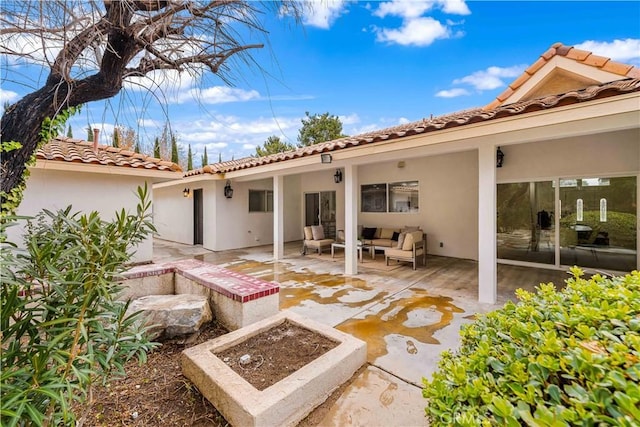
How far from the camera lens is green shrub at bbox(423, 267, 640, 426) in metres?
0.93

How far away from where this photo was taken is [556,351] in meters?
1.20

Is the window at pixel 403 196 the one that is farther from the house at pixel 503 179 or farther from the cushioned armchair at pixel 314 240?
the cushioned armchair at pixel 314 240

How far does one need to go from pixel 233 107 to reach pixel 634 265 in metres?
10.1

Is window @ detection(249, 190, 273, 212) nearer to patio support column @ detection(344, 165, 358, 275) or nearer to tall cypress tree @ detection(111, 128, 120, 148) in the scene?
patio support column @ detection(344, 165, 358, 275)

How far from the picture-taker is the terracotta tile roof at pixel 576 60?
5.89 m

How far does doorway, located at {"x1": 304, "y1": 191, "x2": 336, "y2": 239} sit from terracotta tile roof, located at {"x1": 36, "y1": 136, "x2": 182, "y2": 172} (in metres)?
7.24

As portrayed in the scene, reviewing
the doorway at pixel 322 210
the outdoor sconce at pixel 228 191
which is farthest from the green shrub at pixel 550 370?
the doorway at pixel 322 210

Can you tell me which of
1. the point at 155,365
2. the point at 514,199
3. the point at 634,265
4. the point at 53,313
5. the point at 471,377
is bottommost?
the point at 155,365

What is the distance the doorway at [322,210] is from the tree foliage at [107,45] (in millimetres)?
11059

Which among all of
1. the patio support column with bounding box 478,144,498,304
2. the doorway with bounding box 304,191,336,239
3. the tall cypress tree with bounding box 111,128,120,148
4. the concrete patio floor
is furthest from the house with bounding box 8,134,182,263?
the doorway with bounding box 304,191,336,239

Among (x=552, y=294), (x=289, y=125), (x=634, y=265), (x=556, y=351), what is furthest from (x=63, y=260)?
(x=634, y=265)

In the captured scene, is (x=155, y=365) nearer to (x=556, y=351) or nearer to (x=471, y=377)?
(x=471, y=377)

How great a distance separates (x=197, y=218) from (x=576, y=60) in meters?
14.9

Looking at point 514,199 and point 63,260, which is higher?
point 514,199
